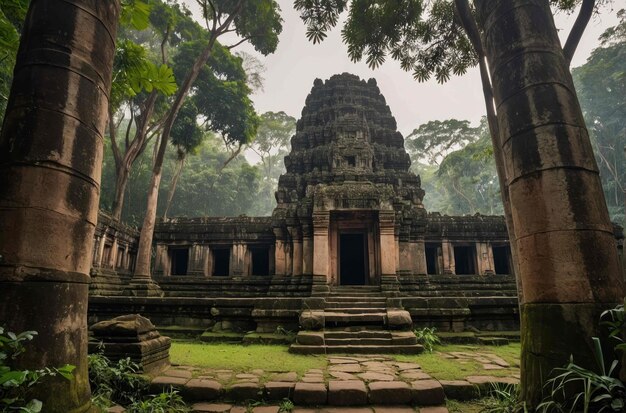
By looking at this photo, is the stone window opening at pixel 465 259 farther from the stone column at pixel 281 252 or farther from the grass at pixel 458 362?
the grass at pixel 458 362

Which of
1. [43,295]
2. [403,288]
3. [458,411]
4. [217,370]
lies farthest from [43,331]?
[403,288]

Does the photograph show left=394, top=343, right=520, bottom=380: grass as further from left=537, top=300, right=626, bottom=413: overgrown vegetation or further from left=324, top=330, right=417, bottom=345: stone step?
left=537, top=300, right=626, bottom=413: overgrown vegetation

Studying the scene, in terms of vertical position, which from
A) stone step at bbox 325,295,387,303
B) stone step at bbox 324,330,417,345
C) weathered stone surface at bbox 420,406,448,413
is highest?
stone step at bbox 325,295,387,303

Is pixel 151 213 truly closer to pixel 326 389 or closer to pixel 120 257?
pixel 120 257

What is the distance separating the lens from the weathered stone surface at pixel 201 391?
3.86m

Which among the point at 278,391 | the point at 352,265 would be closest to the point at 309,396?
the point at 278,391

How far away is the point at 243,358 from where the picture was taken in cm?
563

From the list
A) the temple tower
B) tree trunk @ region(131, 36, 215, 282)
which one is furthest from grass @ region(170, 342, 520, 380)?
tree trunk @ region(131, 36, 215, 282)

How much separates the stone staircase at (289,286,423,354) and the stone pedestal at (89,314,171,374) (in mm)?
2467

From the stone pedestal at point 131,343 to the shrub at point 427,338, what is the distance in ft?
15.2

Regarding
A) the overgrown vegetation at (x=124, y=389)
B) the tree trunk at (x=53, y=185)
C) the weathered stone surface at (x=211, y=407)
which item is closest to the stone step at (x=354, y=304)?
the weathered stone surface at (x=211, y=407)

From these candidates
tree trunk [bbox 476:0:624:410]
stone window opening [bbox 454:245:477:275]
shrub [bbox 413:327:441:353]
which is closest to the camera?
tree trunk [bbox 476:0:624:410]

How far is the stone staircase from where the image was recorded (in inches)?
251

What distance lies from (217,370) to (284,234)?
26.4ft
